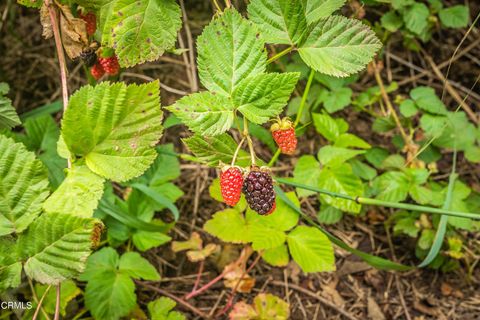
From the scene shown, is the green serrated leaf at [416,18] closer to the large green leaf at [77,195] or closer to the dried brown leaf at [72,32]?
the dried brown leaf at [72,32]

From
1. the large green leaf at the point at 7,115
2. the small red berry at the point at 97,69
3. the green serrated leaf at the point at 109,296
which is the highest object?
the small red berry at the point at 97,69

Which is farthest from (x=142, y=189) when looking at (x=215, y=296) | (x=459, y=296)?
(x=459, y=296)

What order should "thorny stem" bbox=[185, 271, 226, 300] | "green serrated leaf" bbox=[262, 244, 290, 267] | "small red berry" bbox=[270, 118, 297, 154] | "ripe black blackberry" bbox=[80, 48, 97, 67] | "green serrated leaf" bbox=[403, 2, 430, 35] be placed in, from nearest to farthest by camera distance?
1. "small red berry" bbox=[270, 118, 297, 154]
2. "ripe black blackberry" bbox=[80, 48, 97, 67]
3. "green serrated leaf" bbox=[262, 244, 290, 267]
4. "thorny stem" bbox=[185, 271, 226, 300]
5. "green serrated leaf" bbox=[403, 2, 430, 35]

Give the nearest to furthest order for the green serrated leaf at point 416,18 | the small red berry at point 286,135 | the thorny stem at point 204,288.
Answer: the small red berry at point 286,135, the thorny stem at point 204,288, the green serrated leaf at point 416,18

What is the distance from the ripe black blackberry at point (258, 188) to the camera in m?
0.99

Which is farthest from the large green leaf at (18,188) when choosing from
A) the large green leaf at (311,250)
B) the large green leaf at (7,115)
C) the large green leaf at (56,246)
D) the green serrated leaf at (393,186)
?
the green serrated leaf at (393,186)

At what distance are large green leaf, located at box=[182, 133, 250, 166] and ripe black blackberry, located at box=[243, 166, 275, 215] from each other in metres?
0.07

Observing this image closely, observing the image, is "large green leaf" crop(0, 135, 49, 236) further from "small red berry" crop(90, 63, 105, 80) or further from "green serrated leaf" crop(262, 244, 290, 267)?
"green serrated leaf" crop(262, 244, 290, 267)

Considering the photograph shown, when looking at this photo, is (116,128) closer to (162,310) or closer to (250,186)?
(250,186)

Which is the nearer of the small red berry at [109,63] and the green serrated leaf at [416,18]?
the small red berry at [109,63]

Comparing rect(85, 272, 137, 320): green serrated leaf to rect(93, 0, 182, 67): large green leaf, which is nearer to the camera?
rect(93, 0, 182, 67): large green leaf

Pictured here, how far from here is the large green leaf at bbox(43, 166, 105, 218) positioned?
99 centimetres

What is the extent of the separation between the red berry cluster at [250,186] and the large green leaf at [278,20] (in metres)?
0.33

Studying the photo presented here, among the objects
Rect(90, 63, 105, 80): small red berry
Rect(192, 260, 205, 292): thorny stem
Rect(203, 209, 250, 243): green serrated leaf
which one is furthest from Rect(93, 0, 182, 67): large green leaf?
Rect(192, 260, 205, 292): thorny stem
